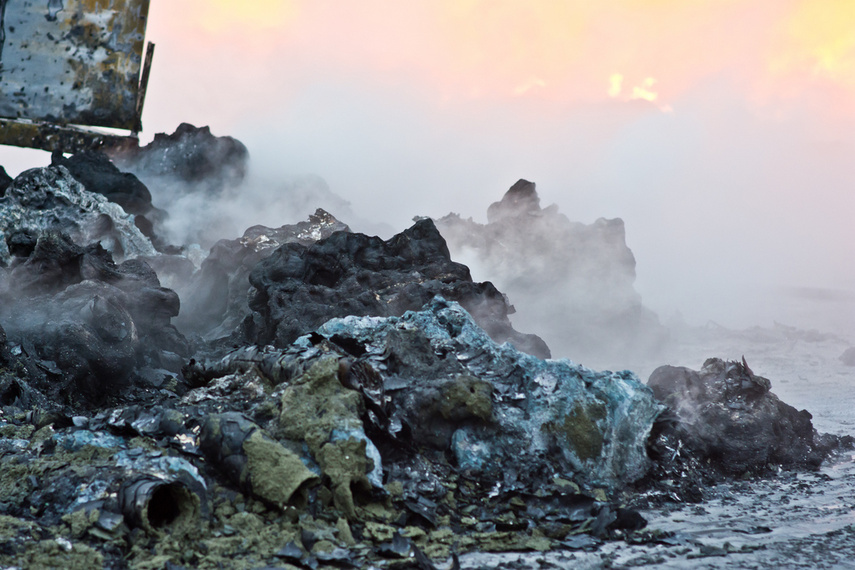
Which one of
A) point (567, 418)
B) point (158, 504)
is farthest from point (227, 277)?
point (158, 504)

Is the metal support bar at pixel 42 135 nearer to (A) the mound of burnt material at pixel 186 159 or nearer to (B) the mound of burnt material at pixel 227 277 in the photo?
(B) the mound of burnt material at pixel 227 277

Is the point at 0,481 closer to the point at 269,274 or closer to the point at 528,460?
the point at 528,460

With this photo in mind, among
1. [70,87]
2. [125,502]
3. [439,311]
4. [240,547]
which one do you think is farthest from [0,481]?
[70,87]

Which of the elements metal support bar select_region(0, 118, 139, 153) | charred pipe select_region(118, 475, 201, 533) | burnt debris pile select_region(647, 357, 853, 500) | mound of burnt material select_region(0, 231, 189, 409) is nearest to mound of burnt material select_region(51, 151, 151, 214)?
metal support bar select_region(0, 118, 139, 153)

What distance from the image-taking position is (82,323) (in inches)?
317

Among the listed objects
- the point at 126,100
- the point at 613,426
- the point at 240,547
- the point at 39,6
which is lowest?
the point at 240,547

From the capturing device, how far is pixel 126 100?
10.5 m

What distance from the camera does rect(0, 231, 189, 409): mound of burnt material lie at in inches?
304

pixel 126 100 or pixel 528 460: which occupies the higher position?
pixel 126 100

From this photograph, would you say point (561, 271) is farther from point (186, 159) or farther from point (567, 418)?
point (567, 418)

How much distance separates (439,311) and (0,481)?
176 inches

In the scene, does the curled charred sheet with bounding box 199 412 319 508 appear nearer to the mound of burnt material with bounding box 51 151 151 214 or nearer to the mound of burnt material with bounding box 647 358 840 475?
the mound of burnt material with bounding box 647 358 840 475

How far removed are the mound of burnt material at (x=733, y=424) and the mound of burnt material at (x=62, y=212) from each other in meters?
8.72

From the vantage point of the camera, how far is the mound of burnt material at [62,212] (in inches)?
439
